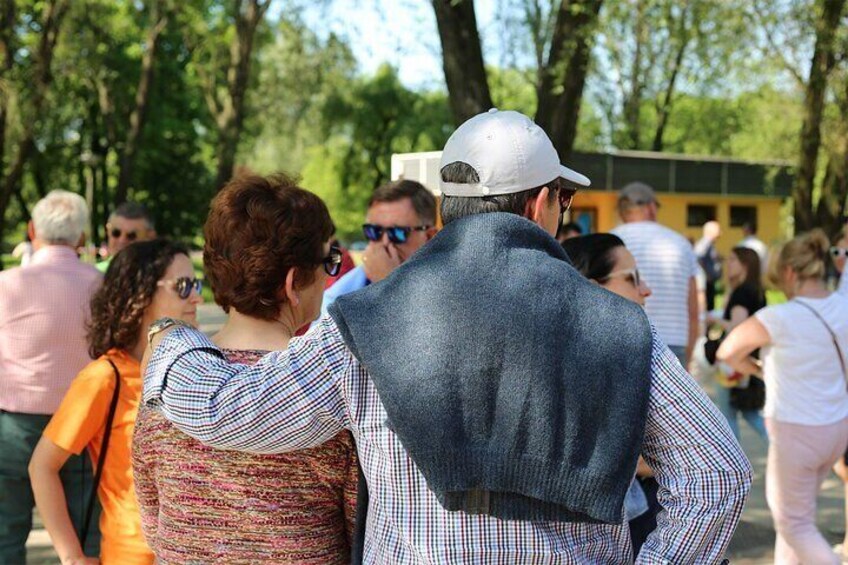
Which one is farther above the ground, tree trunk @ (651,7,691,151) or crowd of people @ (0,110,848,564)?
tree trunk @ (651,7,691,151)

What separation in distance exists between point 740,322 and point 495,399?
254 inches

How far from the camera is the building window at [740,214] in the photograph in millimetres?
43875

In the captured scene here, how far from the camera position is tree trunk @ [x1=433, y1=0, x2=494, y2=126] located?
7266 millimetres

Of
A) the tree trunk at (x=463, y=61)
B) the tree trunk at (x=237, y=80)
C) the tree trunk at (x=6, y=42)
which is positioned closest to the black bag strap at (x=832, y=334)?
the tree trunk at (x=463, y=61)

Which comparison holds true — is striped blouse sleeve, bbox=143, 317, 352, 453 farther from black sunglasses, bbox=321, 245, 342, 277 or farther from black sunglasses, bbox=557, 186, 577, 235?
black sunglasses, bbox=557, 186, 577, 235

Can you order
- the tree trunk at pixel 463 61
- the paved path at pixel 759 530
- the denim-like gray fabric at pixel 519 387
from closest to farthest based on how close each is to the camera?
the denim-like gray fabric at pixel 519 387, the paved path at pixel 759 530, the tree trunk at pixel 463 61

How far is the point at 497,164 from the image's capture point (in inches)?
73.4

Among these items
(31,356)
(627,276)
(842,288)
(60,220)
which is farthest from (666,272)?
(31,356)

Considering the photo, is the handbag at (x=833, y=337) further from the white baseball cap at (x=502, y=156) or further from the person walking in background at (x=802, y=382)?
the white baseball cap at (x=502, y=156)

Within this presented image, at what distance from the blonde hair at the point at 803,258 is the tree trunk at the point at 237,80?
1395 centimetres

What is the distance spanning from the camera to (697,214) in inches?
1676

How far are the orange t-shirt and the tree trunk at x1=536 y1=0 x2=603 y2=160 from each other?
485 centimetres

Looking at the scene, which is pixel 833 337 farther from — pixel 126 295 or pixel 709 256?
pixel 709 256

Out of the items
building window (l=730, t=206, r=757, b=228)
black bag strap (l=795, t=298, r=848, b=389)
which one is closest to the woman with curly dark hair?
black bag strap (l=795, t=298, r=848, b=389)
